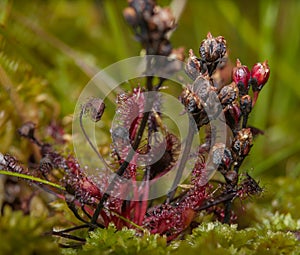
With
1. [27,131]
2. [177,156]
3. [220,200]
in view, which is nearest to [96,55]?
[27,131]

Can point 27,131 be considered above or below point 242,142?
above

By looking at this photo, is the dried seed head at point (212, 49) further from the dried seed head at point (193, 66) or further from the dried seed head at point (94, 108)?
the dried seed head at point (94, 108)

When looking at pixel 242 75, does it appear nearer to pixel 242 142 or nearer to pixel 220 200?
pixel 242 142

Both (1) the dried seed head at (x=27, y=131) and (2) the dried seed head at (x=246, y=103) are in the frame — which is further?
(1) the dried seed head at (x=27, y=131)

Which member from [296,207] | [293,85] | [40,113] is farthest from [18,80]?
[293,85]

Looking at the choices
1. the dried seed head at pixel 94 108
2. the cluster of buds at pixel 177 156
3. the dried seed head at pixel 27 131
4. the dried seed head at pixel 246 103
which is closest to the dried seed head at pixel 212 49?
the cluster of buds at pixel 177 156

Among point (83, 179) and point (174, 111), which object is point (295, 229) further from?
point (83, 179)

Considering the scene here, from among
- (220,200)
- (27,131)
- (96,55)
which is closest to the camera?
(220,200)
